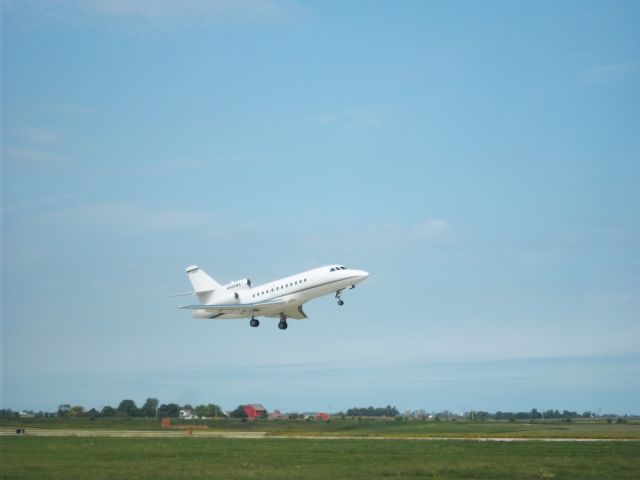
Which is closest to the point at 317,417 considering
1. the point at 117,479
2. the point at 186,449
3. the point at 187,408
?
the point at 187,408

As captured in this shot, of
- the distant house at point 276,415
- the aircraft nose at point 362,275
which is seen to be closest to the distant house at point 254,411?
the distant house at point 276,415

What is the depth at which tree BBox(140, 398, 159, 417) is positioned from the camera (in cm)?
9944

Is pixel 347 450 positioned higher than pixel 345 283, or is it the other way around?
pixel 345 283

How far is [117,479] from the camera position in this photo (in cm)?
3247

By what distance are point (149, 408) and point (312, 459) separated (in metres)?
63.9

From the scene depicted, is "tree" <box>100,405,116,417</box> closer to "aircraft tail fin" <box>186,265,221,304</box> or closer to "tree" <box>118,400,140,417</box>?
"tree" <box>118,400,140,417</box>

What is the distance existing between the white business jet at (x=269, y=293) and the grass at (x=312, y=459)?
564 inches

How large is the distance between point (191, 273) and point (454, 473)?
2040 inches

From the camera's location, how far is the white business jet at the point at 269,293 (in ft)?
211

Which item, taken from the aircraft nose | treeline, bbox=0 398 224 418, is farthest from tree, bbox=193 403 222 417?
the aircraft nose

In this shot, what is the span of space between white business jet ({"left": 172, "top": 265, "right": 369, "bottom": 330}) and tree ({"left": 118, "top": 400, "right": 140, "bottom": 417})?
83.9 feet

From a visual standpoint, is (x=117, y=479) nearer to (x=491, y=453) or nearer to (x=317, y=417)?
(x=491, y=453)

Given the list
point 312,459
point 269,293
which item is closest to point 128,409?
point 269,293

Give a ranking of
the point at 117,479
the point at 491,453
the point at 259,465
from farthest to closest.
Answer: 1. the point at 491,453
2. the point at 259,465
3. the point at 117,479
